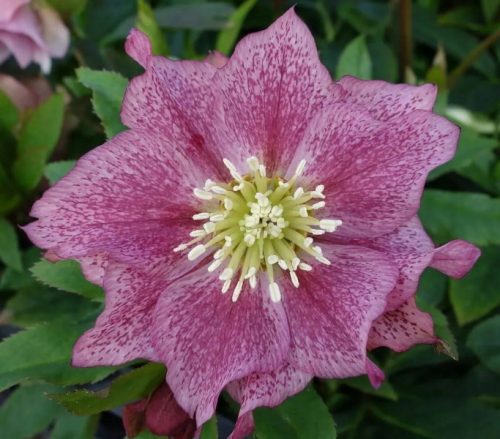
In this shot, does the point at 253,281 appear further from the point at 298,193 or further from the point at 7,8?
the point at 7,8

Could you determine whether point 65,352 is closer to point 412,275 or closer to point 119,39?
point 412,275

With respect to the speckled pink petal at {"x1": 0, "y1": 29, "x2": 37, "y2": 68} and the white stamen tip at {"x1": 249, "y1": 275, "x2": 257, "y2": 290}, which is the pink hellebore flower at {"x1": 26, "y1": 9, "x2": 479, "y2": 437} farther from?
the speckled pink petal at {"x1": 0, "y1": 29, "x2": 37, "y2": 68}

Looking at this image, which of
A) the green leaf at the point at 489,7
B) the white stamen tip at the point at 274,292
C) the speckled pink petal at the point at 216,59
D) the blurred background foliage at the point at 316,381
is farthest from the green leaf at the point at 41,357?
the green leaf at the point at 489,7

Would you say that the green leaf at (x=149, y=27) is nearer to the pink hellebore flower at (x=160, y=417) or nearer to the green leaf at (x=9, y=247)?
the green leaf at (x=9, y=247)

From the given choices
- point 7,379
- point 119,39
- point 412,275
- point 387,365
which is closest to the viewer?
point 412,275

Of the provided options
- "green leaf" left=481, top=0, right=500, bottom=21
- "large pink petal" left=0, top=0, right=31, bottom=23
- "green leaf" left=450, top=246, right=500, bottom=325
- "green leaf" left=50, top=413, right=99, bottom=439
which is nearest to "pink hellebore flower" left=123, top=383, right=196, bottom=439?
"green leaf" left=50, top=413, right=99, bottom=439

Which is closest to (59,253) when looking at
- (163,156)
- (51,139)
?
(163,156)
